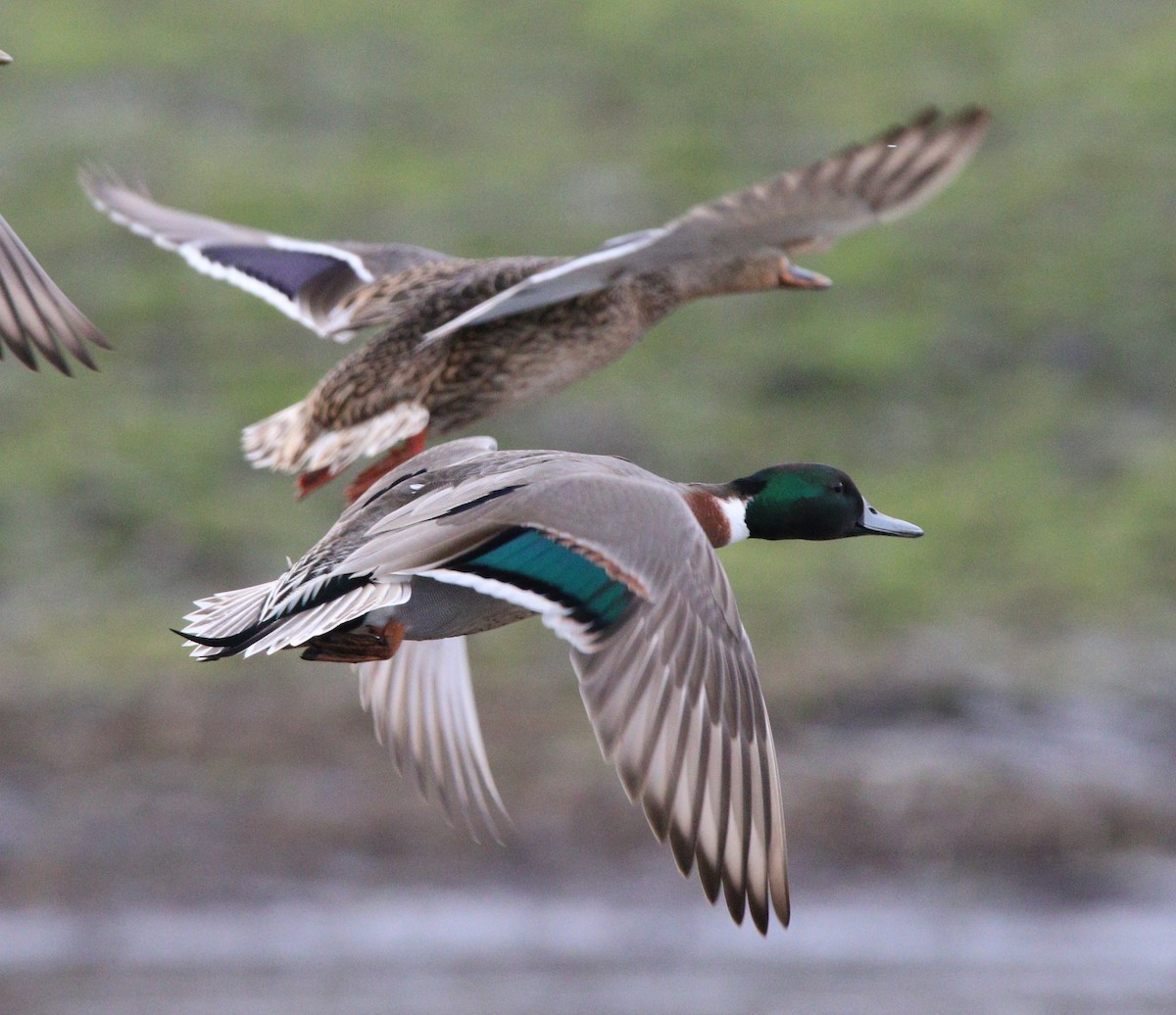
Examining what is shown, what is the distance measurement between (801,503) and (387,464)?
1.26 metres

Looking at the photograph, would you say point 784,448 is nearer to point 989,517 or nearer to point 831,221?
point 989,517

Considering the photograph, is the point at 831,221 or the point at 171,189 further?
the point at 171,189

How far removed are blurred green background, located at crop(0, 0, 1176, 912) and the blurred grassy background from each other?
2 centimetres

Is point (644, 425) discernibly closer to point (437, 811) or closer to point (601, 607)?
point (437, 811)

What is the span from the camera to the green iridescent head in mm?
5598

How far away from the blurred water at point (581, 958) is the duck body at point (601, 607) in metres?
4.78

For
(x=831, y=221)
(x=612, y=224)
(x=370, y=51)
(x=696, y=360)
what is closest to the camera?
(x=831, y=221)

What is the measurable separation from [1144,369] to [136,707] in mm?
5809

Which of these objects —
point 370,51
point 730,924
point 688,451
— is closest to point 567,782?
point 730,924

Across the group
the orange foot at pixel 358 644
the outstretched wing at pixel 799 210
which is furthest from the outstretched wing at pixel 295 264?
the orange foot at pixel 358 644

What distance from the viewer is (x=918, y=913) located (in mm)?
10328

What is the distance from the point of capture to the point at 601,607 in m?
4.67

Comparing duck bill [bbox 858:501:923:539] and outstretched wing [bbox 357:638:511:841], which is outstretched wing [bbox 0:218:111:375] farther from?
duck bill [bbox 858:501:923:539]

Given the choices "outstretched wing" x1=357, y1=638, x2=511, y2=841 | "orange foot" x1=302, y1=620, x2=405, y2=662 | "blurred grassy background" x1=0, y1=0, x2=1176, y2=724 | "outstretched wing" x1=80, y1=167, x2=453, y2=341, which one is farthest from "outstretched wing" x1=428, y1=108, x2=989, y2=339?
"blurred grassy background" x1=0, y1=0, x2=1176, y2=724
